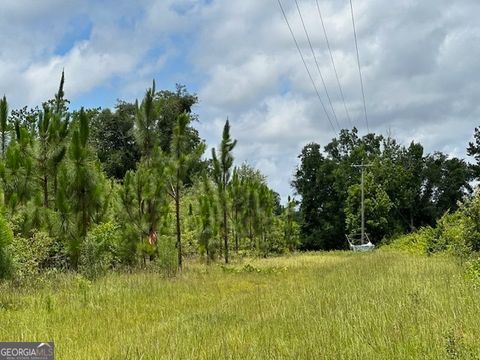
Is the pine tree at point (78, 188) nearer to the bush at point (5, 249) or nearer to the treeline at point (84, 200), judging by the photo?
the treeline at point (84, 200)

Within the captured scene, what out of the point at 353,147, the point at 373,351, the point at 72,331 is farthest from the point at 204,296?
the point at 353,147

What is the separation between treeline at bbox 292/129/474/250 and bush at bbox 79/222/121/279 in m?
43.0

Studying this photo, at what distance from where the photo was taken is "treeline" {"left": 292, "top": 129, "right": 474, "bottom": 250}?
58094 millimetres

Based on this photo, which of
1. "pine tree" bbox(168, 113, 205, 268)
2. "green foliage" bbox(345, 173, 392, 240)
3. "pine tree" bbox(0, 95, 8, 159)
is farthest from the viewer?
"green foliage" bbox(345, 173, 392, 240)

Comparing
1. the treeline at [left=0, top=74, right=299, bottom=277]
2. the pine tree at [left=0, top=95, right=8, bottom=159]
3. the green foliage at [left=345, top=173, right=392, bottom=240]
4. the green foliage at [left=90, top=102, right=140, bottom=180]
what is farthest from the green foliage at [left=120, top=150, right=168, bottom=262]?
the green foliage at [left=345, top=173, right=392, bottom=240]

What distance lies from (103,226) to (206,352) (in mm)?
11174

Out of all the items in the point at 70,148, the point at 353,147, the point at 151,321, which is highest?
the point at 353,147

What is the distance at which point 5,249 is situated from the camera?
10.8 m

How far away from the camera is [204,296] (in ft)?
40.1

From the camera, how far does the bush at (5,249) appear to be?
10.5 meters

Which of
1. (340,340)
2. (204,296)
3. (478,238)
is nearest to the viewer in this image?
(340,340)

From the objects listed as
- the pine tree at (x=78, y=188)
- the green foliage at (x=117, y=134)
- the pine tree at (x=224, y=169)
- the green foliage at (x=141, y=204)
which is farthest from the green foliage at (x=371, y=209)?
the pine tree at (x=78, y=188)

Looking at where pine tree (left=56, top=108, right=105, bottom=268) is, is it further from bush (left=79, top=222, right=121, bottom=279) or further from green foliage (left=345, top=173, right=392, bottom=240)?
green foliage (left=345, top=173, right=392, bottom=240)

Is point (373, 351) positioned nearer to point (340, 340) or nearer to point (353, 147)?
point (340, 340)
